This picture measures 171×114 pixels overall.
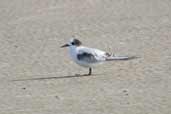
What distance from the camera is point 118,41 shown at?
15164 millimetres

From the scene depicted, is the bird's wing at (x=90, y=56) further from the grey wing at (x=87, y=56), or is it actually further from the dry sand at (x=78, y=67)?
the dry sand at (x=78, y=67)

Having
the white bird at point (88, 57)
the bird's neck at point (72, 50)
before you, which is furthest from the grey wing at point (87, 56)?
the bird's neck at point (72, 50)

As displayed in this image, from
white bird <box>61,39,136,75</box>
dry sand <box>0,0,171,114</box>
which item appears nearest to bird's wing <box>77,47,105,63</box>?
white bird <box>61,39,136,75</box>

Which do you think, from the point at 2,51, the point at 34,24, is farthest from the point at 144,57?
the point at 34,24

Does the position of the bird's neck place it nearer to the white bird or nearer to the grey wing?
the white bird

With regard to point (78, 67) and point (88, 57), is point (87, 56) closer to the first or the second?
point (88, 57)

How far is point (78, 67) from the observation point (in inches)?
522

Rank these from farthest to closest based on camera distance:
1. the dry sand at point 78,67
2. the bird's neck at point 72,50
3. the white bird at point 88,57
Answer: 1. the bird's neck at point 72,50
2. the white bird at point 88,57
3. the dry sand at point 78,67

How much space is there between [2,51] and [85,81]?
125 inches

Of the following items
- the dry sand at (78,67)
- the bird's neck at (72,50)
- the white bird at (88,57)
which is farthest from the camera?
the bird's neck at (72,50)

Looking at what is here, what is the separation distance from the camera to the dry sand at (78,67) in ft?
35.2

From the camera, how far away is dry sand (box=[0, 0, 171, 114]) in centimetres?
1073

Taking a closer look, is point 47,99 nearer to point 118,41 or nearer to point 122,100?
point 122,100

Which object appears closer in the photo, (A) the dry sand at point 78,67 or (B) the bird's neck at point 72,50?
(A) the dry sand at point 78,67
